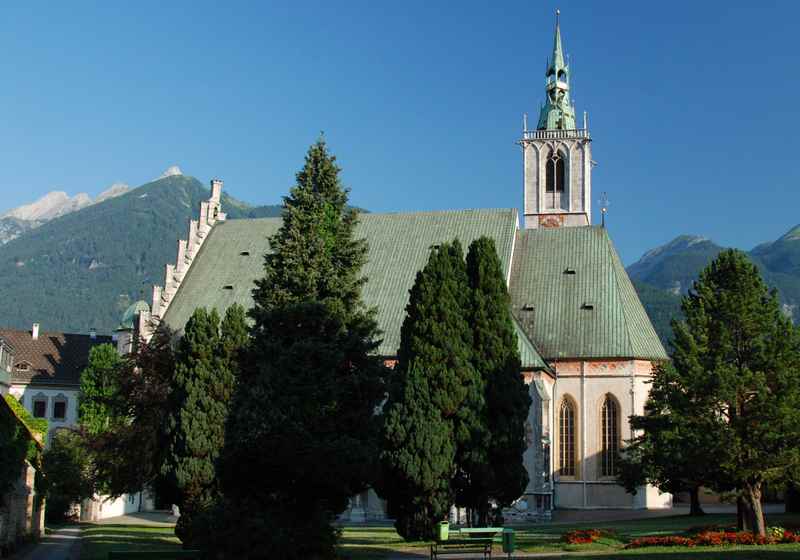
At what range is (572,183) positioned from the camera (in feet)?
261

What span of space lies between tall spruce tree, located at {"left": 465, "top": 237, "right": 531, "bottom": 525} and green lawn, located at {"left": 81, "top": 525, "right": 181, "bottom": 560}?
1160cm

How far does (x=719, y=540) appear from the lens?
3058cm

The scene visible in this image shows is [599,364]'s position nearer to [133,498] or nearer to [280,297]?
[280,297]

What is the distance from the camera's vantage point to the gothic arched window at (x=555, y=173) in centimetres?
8044

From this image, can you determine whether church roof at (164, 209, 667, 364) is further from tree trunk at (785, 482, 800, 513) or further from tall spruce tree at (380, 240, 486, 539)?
tall spruce tree at (380, 240, 486, 539)

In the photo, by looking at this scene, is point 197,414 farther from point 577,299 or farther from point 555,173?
point 555,173

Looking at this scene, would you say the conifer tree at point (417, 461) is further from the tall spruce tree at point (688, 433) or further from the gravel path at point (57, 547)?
the gravel path at point (57, 547)

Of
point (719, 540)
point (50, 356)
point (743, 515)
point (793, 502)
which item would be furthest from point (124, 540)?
point (50, 356)

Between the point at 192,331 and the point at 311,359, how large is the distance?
11.1 meters

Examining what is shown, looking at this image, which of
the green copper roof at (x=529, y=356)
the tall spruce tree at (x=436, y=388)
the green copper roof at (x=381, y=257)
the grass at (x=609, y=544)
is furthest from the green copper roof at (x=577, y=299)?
the tall spruce tree at (x=436, y=388)

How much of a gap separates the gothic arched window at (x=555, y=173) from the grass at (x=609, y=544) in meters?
35.9

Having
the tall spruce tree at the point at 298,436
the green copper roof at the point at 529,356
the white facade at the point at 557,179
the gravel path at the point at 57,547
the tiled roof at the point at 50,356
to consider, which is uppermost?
the white facade at the point at 557,179

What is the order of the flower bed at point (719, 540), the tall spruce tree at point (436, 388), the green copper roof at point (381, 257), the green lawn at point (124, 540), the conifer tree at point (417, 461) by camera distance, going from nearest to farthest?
the flower bed at point (719, 540) < the conifer tree at point (417, 461) < the tall spruce tree at point (436, 388) < the green lawn at point (124, 540) < the green copper roof at point (381, 257)

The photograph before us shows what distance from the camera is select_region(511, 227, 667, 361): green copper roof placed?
57.9 metres
